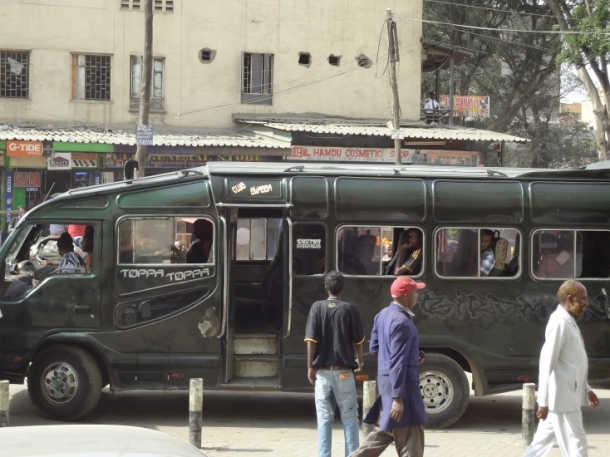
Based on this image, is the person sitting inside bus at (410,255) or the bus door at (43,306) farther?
the person sitting inside bus at (410,255)

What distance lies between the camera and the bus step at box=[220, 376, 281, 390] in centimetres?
998

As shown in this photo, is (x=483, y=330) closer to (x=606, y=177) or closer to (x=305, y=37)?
(x=606, y=177)

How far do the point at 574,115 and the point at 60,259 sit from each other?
51.7 m

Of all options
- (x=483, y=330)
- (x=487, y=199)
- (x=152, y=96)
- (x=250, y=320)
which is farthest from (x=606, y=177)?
(x=152, y=96)

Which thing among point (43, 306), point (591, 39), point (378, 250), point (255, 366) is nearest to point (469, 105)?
point (591, 39)

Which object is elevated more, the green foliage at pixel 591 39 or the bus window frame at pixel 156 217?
the green foliage at pixel 591 39

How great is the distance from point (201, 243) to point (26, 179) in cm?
1840

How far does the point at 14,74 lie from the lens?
27672mm

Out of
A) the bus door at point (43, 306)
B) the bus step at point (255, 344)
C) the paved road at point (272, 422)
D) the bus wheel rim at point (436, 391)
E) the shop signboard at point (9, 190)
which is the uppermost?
the shop signboard at point (9, 190)

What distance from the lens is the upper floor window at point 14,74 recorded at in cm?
2759

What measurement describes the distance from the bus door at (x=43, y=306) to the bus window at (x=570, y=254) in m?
4.56

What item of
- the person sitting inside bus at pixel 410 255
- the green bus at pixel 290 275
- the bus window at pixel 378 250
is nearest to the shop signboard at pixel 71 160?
the green bus at pixel 290 275

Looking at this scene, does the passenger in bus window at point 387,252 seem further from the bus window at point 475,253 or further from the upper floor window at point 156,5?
the upper floor window at point 156,5

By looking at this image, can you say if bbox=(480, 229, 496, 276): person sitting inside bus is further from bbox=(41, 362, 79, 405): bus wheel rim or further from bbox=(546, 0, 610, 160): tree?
bbox=(546, 0, 610, 160): tree
